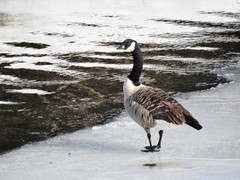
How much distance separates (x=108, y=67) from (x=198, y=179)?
7.30 metres

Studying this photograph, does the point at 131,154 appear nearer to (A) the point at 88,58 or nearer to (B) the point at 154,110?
(B) the point at 154,110

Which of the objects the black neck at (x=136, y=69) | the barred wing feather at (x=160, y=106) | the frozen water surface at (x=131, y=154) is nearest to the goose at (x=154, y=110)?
the barred wing feather at (x=160, y=106)

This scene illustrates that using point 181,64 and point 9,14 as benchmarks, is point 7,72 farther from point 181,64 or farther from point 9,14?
point 9,14

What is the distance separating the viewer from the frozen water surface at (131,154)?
6.67 m

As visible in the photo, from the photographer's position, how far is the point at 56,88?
11.5 metres

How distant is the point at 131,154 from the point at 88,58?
22.8 feet

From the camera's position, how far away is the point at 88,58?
565 inches

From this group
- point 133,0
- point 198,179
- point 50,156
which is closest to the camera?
point 198,179

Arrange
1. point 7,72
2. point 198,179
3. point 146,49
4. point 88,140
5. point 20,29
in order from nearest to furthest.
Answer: point 198,179 → point 88,140 → point 7,72 → point 146,49 → point 20,29

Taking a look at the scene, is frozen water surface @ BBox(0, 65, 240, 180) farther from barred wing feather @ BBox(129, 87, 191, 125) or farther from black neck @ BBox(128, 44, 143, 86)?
black neck @ BBox(128, 44, 143, 86)

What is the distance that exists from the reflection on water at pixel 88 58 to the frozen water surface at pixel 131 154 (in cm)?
57

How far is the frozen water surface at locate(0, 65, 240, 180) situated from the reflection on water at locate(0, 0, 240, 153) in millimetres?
574

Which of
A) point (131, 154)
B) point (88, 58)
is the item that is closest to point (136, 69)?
point (131, 154)

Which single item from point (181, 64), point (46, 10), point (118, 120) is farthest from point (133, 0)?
point (118, 120)
